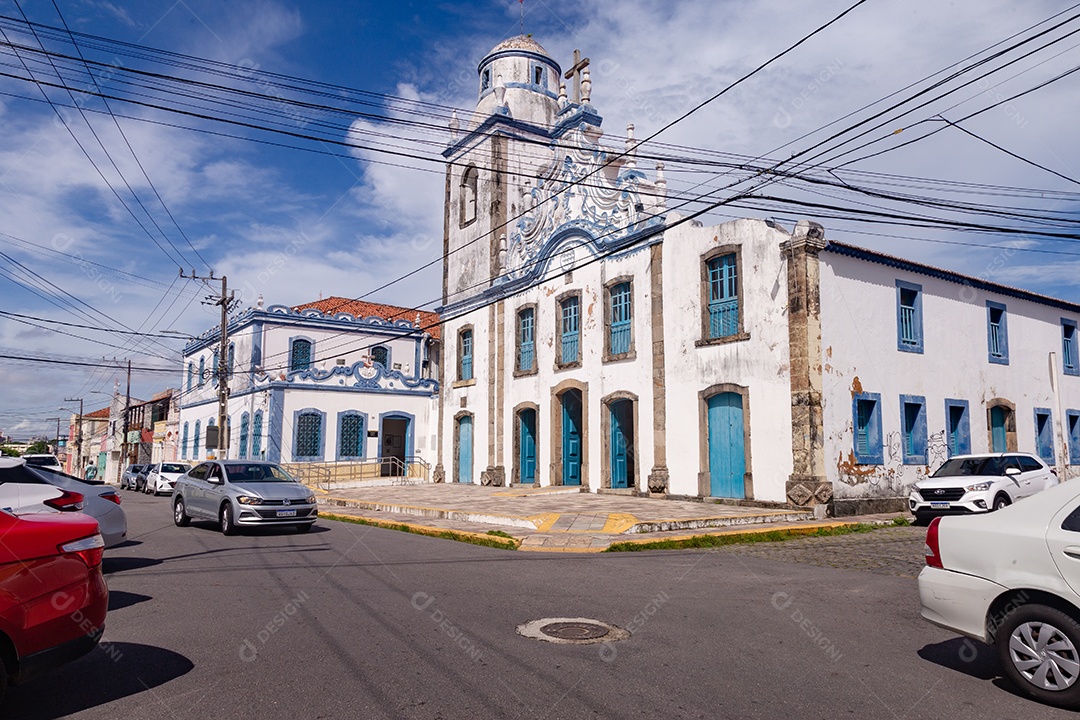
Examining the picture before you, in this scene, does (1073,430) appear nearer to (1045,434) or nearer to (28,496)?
(1045,434)

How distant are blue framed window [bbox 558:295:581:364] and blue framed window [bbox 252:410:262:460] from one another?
54.2 feet

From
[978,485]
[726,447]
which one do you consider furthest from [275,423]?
[978,485]

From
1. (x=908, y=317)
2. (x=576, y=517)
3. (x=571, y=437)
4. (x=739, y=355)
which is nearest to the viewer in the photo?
(x=576, y=517)

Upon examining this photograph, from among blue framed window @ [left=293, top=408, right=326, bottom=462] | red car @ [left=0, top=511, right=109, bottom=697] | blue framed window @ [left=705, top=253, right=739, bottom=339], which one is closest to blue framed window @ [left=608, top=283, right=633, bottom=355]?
blue framed window @ [left=705, top=253, right=739, bottom=339]

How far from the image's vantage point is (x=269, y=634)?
6.35m

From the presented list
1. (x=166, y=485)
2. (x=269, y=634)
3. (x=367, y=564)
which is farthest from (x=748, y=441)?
(x=166, y=485)

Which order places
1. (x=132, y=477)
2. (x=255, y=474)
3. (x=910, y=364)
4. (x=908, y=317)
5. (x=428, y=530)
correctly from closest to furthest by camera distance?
(x=428, y=530) < (x=255, y=474) < (x=910, y=364) < (x=908, y=317) < (x=132, y=477)

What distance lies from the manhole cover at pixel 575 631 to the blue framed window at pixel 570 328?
17471 millimetres

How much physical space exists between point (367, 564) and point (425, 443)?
90.4 feet

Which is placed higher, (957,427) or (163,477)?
(957,427)

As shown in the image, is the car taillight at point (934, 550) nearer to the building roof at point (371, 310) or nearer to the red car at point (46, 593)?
the red car at point (46, 593)

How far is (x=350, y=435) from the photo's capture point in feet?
117

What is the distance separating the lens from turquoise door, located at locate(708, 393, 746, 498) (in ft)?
61.1

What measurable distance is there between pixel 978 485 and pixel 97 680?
605 inches
